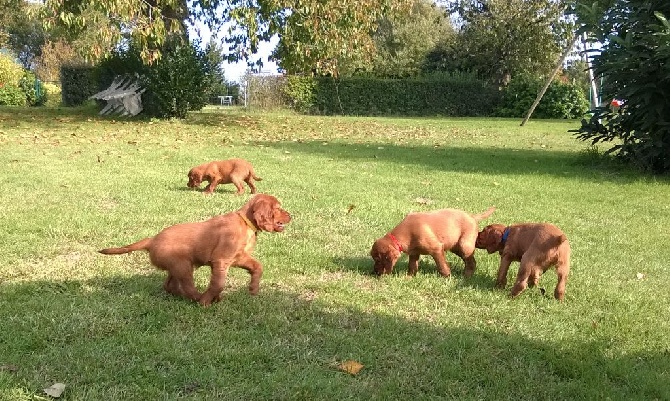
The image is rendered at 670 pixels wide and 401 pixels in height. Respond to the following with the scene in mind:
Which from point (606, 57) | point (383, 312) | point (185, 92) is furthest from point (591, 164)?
point (185, 92)

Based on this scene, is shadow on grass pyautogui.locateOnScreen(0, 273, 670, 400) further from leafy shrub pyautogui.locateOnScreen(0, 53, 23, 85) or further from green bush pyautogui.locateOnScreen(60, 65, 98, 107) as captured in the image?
leafy shrub pyautogui.locateOnScreen(0, 53, 23, 85)

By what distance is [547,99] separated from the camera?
34344 mm

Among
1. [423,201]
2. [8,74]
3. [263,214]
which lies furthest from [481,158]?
[8,74]

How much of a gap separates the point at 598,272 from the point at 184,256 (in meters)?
3.37

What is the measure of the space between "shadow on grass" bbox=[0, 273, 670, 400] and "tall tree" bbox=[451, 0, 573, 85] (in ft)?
114

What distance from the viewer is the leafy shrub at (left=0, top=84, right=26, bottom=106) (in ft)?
112

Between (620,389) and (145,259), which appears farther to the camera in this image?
(145,259)

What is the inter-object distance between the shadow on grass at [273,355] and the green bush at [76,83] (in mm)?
28727

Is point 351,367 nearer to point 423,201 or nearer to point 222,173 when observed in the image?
point 423,201

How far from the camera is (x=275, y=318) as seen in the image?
3973 mm

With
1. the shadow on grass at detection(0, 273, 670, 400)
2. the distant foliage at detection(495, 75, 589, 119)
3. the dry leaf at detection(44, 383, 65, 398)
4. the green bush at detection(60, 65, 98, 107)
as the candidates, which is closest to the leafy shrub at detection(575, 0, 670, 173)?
the shadow on grass at detection(0, 273, 670, 400)

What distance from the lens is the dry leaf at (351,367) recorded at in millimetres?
3305

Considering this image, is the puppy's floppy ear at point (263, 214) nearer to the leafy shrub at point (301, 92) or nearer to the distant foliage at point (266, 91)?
the distant foliage at point (266, 91)

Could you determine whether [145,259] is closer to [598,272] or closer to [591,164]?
[598,272]
